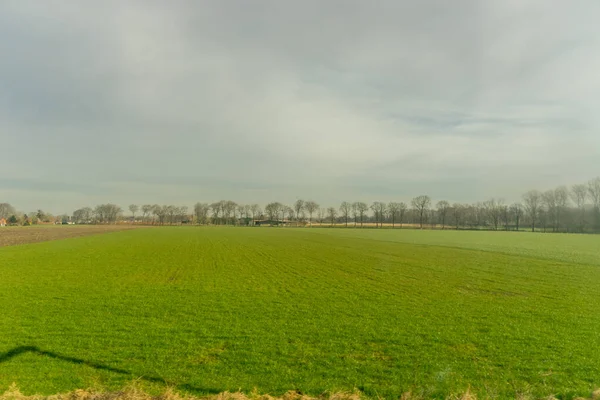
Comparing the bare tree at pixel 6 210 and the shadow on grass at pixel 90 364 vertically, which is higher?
the bare tree at pixel 6 210

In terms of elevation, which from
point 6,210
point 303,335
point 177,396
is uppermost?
point 6,210

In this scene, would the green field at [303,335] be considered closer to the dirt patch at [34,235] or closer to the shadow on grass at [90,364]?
the shadow on grass at [90,364]

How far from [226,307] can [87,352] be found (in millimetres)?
5317

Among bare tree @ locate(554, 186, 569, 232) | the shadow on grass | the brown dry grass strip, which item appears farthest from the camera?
bare tree @ locate(554, 186, 569, 232)

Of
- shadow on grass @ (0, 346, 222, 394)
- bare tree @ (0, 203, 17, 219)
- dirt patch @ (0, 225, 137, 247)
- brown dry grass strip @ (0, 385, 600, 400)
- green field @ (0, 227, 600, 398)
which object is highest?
bare tree @ (0, 203, 17, 219)

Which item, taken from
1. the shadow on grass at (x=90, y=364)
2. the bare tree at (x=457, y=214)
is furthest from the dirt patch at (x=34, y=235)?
the bare tree at (x=457, y=214)

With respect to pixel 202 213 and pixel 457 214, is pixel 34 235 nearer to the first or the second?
pixel 202 213

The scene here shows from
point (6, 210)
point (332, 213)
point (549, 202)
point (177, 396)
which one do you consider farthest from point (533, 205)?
point (6, 210)

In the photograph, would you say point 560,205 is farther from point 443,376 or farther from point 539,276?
point 443,376

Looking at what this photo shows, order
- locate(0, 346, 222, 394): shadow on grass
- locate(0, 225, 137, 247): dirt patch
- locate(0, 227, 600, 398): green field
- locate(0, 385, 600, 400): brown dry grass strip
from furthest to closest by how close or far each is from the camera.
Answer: locate(0, 225, 137, 247): dirt patch → locate(0, 227, 600, 398): green field → locate(0, 346, 222, 394): shadow on grass → locate(0, 385, 600, 400): brown dry grass strip

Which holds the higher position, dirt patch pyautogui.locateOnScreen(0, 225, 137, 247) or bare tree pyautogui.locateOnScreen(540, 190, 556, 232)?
bare tree pyautogui.locateOnScreen(540, 190, 556, 232)

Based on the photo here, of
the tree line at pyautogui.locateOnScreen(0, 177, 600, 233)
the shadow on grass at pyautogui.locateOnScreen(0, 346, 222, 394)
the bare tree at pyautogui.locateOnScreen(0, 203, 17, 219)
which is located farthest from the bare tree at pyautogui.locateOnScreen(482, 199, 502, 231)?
the bare tree at pyautogui.locateOnScreen(0, 203, 17, 219)

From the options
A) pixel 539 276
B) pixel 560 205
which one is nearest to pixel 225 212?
pixel 560 205

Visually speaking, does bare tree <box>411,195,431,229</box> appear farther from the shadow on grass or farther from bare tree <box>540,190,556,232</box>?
the shadow on grass
